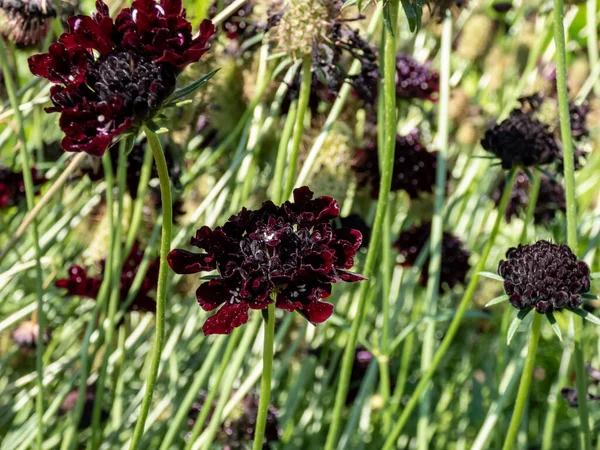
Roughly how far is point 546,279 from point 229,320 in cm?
28

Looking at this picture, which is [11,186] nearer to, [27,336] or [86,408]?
[27,336]

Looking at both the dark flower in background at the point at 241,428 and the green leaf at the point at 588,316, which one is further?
the dark flower in background at the point at 241,428

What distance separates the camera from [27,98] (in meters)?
1.23

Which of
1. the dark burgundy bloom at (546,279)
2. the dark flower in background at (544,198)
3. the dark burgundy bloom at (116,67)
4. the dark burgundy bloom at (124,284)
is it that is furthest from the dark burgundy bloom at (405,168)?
the dark burgundy bloom at (116,67)

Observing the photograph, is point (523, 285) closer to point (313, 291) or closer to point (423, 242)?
point (313, 291)

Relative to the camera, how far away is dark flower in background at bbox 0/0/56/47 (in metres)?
0.96

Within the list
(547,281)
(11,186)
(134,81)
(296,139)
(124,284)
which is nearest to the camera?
(134,81)


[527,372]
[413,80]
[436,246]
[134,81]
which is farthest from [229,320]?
[413,80]

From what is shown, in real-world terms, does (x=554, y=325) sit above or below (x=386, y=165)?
below

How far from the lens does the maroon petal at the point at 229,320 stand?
0.55 meters

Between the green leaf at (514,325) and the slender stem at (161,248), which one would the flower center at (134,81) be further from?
the green leaf at (514,325)

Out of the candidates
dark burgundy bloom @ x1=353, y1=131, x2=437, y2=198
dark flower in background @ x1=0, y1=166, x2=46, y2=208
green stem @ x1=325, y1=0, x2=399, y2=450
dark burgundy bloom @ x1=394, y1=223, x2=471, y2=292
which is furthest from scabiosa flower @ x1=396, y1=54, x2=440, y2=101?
dark flower in background @ x1=0, y1=166, x2=46, y2=208

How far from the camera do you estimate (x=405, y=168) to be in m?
1.16

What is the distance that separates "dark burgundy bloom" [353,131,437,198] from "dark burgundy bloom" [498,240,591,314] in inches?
17.4
